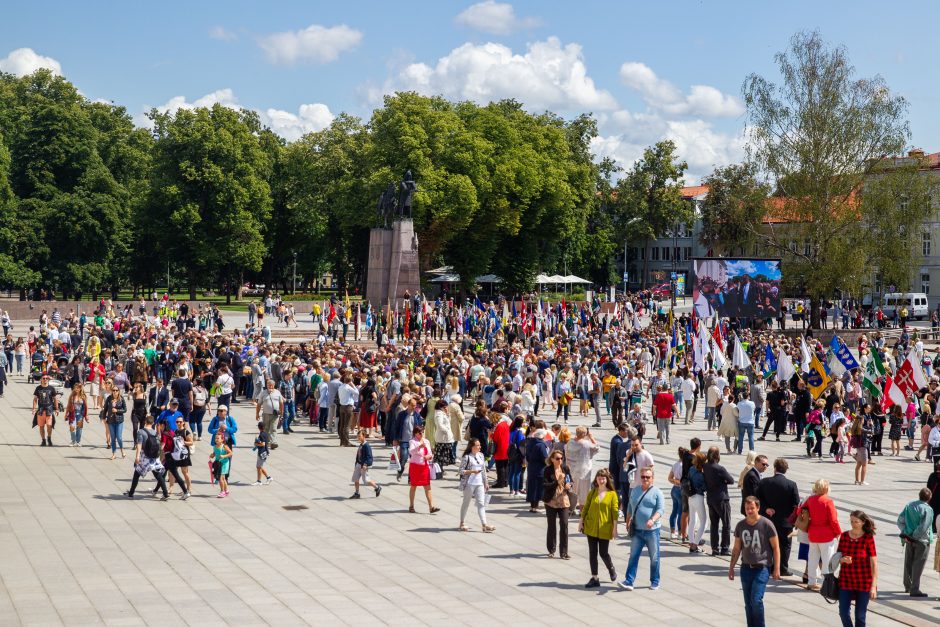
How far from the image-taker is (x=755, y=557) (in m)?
10.4

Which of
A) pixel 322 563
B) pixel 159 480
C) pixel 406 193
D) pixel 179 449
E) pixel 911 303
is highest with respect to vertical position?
pixel 406 193

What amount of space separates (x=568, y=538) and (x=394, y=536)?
2.37m

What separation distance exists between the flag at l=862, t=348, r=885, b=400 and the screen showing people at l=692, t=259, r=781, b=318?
2551 centimetres

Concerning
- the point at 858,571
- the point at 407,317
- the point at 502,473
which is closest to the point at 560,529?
the point at 858,571

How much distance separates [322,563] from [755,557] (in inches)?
225

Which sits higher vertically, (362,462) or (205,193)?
(205,193)

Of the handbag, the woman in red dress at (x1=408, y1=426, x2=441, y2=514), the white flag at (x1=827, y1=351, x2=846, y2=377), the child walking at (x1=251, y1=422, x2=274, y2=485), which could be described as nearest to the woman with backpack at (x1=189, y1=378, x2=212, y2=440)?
the child walking at (x1=251, y1=422, x2=274, y2=485)

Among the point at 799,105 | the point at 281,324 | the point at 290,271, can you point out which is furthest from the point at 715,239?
the point at 281,324

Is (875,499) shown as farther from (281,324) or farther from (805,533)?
(281,324)

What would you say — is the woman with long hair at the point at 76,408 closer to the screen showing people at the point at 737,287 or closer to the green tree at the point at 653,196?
the screen showing people at the point at 737,287

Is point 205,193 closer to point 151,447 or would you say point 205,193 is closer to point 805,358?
point 805,358

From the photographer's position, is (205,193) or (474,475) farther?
(205,193)

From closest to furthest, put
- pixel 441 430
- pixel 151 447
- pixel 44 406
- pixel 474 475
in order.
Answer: pixel 474 475
pixel 151 447
pixel 441 430
pixel 44 406

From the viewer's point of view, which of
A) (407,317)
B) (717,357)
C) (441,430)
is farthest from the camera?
(407,317)
